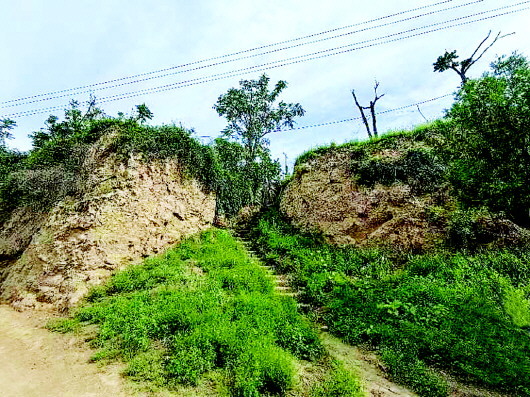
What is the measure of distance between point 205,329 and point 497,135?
6.33 m

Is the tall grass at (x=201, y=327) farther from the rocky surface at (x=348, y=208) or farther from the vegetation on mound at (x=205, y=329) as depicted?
the rocky surface at (x=348, y=208)

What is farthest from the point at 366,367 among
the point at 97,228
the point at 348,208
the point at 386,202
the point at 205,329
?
the point at 97,228

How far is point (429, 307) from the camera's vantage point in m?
7.24

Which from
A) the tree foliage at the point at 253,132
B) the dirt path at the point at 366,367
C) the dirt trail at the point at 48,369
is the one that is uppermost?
the tree foliage at the point at 253,132

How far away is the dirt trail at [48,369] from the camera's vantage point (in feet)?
15.4

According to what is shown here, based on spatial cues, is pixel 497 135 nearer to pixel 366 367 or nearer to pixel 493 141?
pixel 493 141

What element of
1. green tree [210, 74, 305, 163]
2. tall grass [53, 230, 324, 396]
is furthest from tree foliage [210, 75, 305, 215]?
tall grass [53, 230, 324, 396]

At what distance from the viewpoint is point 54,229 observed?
32.6 ft

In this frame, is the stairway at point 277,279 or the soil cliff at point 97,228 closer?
the stairway at point 277,279

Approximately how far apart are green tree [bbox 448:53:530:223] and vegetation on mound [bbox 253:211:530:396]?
247 centimetres

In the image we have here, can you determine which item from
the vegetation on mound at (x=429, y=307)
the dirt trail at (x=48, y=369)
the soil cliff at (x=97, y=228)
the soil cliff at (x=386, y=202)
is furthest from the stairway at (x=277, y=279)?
the dirt trail at (x=48, y=369)

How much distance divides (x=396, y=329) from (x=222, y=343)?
3.49m

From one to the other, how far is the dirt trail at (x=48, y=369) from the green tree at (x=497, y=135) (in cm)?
698

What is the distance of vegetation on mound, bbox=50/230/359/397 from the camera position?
15.9ft
